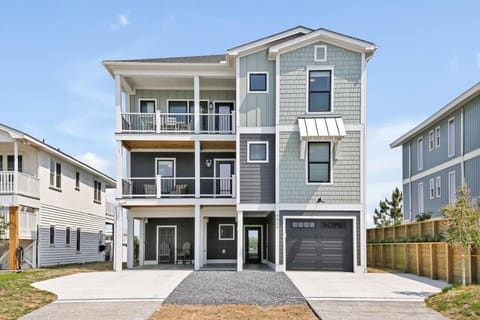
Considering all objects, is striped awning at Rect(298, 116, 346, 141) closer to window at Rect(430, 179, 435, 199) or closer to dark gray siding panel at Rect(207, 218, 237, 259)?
dark gray siding panel at Rect(207, 218, 237, 259)

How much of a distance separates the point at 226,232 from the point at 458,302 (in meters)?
15.0

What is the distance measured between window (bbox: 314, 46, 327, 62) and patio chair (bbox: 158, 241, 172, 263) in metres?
11.3

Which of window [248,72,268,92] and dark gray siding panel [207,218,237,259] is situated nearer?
window [248,72,268,92]

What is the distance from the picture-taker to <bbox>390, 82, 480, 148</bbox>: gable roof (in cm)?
2307

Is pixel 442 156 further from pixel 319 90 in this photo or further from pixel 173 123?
pixel 173 123

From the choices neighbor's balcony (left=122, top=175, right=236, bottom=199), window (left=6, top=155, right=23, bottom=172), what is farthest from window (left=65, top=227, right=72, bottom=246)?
neighbor's balcony (left=122, top=175, right=236, bottom=199)

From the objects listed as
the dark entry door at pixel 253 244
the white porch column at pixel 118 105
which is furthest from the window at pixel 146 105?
the dark entry door at pixel 253 244

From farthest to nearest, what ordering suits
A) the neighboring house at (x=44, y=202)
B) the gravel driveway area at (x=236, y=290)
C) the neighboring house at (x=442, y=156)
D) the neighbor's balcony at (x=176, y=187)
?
the neighboring house at (x=442, y=156), the neighbor's balcony at (x=176, y=187), the neighboring house at (x=44, y=202), the gravel driveway area at (x=236, y=290)

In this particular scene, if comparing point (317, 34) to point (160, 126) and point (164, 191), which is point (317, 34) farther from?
point (164, 191)

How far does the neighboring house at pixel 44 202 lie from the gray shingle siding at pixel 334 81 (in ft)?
36.7

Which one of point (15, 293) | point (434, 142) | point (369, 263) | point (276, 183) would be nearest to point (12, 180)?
point (15, 293)

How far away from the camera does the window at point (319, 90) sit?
2130 centimetres

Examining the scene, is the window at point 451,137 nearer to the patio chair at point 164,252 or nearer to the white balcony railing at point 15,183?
the patio chair at point 164,252

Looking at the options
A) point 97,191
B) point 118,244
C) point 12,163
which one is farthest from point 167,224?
point 97,191
